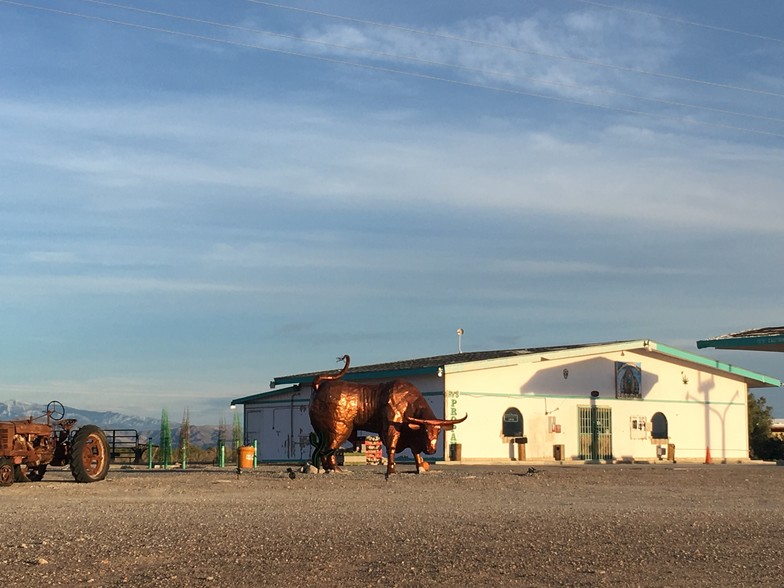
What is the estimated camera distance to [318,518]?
44.5 feet

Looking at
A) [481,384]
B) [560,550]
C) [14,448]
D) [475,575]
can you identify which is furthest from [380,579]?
[481,384]

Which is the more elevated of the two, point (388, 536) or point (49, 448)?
Answer: point (49, 448)

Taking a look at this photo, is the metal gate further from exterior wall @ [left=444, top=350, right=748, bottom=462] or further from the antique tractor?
the antique tractor

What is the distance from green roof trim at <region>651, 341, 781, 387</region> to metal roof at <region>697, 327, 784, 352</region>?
208 inches

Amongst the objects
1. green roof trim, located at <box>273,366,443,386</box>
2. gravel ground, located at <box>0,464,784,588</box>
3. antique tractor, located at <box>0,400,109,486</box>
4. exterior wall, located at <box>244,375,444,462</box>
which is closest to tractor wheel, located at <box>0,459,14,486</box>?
antique tractor, located at <box>0,400,109,486</box>

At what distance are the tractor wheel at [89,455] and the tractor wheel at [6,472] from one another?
1146 mm

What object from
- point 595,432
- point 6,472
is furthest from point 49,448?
point 595,432

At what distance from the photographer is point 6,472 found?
20422 millimetres

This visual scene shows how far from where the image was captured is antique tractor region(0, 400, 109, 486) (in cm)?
2047

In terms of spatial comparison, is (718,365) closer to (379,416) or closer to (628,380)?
(628,380)

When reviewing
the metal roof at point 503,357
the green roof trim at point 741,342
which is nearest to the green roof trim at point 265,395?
the metal roof at point 503,357

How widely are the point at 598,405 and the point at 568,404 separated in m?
1.55

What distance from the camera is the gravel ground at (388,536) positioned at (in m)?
8.92

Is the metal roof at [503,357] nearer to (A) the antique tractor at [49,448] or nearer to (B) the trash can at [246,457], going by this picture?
(B) the trash can at [246,457]
